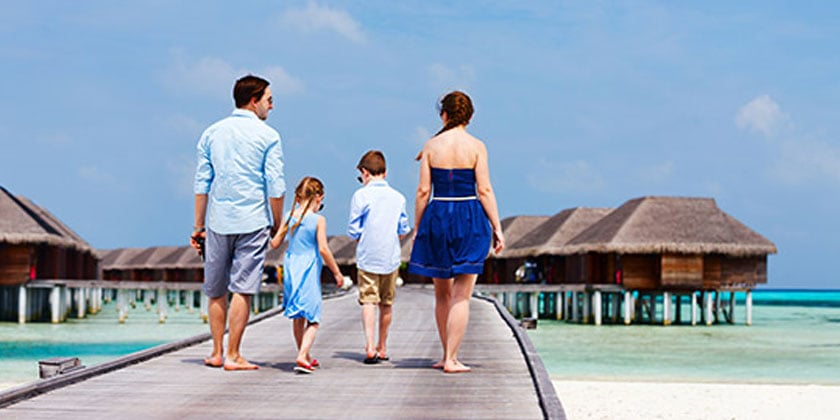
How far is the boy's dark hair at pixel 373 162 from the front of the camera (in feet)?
22.8

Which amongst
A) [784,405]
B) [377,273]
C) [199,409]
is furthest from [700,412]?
[199,409]

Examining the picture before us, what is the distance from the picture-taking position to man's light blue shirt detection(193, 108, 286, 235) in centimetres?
601

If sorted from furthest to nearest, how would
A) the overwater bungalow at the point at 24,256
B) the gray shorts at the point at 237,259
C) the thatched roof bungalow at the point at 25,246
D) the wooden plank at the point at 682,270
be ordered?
the wooden plank at the point at 682,270
the overwater bungalow at the point at 24,256
the thatched roof bungalow at the point at 25,246
the gray shorts at the point at 237,259

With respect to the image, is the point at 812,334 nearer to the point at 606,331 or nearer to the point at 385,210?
the point at 606,331

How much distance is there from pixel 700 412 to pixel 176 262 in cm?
5223

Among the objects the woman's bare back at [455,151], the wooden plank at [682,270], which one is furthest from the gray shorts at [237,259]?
the wooden plank at [682,270]

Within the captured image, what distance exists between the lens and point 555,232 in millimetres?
37062

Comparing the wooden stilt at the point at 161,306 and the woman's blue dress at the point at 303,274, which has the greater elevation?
the woman's blue dress at the point at 303,274

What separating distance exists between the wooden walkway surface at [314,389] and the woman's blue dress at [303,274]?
375mm

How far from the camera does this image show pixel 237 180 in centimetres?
602

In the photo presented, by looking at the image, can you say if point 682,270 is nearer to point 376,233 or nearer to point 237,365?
point 376,233

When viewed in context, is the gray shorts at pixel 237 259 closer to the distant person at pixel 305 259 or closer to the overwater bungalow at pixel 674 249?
the distant person at pixel 305 259

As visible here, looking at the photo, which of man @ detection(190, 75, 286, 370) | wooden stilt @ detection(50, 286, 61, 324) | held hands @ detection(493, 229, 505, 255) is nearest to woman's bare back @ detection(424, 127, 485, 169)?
held hands @ detection(493, 229, 505, 255)

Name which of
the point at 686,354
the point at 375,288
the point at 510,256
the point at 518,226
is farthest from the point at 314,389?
the point at 518,226
